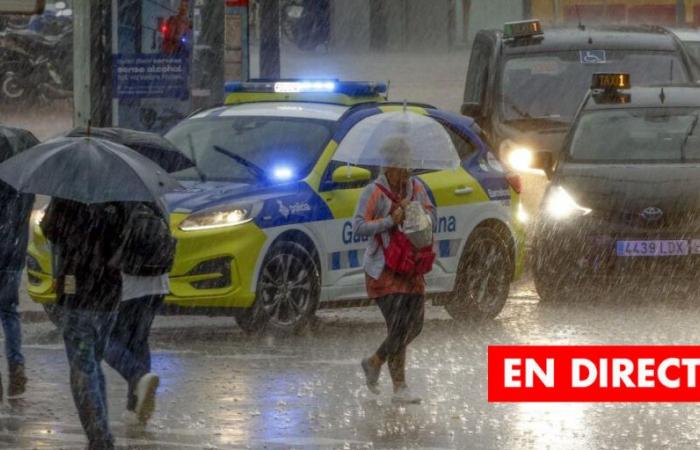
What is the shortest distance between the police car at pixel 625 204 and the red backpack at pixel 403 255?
4.84 m

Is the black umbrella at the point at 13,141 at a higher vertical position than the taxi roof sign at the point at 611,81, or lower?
lower

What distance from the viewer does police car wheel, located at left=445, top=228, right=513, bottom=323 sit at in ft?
48.4

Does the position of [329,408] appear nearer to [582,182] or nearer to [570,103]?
[582,182]

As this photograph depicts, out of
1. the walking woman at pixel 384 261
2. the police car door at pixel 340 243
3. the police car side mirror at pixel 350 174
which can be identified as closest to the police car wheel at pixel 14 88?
the police car door at pixel 340 243

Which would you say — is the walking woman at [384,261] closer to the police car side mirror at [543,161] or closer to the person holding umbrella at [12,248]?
the person holding umbrella at [12,248]

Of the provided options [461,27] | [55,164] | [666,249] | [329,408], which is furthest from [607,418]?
[461,27]

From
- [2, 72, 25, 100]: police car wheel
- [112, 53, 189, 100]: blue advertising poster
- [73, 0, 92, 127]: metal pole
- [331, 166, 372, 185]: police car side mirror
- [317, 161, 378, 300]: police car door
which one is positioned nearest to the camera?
[331, 166, 372, 185]: police car side mirror

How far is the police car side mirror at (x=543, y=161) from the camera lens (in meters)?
16.5

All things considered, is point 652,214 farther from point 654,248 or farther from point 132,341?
point 132,341

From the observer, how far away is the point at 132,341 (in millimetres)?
10141

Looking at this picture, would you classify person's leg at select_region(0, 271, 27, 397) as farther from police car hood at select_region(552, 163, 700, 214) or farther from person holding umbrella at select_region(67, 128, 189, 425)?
police car hood at select_region(552, 163, 700, 214)

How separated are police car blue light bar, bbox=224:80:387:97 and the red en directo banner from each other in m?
2.57

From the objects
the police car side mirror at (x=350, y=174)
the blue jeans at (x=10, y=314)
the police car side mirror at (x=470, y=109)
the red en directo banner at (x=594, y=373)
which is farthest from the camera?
the police car side mirror at (x=470, y=109)

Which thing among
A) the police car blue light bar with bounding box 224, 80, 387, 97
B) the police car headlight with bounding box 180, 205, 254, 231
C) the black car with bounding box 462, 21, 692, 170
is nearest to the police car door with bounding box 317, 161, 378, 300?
the police car headlight with bounding box 180, 205, 254, 231
